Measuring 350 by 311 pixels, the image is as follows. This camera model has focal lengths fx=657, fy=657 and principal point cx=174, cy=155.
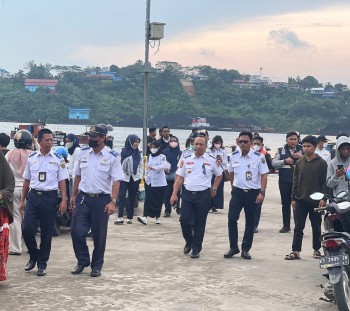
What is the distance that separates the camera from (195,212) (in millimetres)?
9250

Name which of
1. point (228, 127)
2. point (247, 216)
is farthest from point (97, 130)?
point (228, 127)

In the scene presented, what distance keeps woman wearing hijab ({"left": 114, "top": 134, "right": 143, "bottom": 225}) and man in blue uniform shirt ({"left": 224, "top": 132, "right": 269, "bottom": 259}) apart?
3307 mm

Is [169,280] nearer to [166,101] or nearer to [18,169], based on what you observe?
[18,169]

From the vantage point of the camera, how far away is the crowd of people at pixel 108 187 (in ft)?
25.4

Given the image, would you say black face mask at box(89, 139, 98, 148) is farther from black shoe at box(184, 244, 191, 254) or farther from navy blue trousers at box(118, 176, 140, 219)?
navy blue trousers at box(118, 176, 140, 219)

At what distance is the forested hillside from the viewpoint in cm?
10062

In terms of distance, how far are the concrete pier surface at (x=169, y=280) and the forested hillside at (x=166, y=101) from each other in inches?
3289

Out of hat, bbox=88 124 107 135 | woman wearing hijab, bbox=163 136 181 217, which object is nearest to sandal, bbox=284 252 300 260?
hat, bbox=88 124 107 135

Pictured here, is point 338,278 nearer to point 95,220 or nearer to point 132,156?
point 95,220

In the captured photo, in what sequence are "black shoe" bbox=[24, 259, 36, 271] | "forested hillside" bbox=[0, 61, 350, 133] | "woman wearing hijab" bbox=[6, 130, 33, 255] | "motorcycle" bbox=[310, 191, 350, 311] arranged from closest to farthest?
"motorcycle" bbox=[310, 191, 350, 311], "black shoe" bbox=[24, 259, 36, 271], "woman wearing hijab" bbox=[6, 130, 33, 255], "forested hillside" bbox=[0, 61, 350, 133]

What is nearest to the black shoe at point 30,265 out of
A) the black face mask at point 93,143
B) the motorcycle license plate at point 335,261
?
the black face mask at point 93,143

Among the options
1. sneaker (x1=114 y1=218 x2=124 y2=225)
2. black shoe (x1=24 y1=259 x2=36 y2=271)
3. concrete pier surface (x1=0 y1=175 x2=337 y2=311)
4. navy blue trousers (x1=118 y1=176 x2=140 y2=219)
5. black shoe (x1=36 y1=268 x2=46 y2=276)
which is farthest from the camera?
navy blue trousers (x1=118 y1=176 x2=140 y2=219)

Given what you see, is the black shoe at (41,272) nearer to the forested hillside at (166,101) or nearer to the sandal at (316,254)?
the sandal at (316,254)

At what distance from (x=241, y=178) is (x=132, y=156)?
354 centimetres
